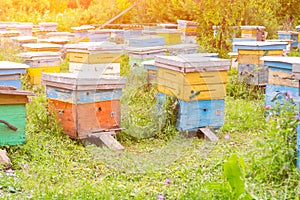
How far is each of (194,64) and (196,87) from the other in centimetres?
22

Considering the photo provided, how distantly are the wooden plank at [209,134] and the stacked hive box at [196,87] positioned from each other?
1.9 inches

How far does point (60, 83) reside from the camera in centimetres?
486

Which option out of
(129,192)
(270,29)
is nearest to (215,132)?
(129,192)

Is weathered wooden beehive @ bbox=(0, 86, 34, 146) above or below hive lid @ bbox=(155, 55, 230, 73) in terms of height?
below

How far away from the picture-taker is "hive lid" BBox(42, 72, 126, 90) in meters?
4.74

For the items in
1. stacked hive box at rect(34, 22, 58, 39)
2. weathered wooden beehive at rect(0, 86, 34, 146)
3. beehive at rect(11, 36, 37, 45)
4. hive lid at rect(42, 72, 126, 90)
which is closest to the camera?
weathered wooden beehive at rect(0, 86, 34, 146)

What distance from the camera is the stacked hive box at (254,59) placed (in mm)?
6844

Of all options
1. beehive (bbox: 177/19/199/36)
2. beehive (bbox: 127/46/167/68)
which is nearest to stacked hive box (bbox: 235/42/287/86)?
beehive (bbox: 127/46/167/68)

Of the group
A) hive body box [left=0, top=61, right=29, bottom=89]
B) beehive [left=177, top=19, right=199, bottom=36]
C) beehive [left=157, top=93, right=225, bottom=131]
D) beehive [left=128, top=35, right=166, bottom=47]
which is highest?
beehive [left=177, top=19, right=199, bottom=36]

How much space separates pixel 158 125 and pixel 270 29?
784 cm

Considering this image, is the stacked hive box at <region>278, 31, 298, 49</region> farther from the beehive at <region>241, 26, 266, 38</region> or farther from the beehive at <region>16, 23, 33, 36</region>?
the beehive at <region>16, 23, 33, 36</region>

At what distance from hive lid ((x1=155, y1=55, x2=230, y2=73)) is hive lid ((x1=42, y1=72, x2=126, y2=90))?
49cm

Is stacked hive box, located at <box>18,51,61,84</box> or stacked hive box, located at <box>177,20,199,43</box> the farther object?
stacked hive box, located at <box>177,20,199,43</box>

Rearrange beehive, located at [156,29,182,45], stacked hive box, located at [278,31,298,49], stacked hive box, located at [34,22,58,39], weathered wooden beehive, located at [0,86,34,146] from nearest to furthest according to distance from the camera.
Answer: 1. weathered wooden beehive, located at [0,86,34,146]
2. beehive, located at [156,29,182,45]
3. stacked hive box, located at [278,31,298,49]
4. stacked hive box, located at [34,22,58,39]
